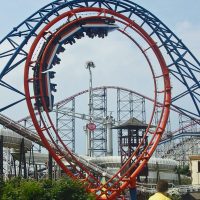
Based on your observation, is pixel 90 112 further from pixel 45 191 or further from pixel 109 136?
pixel 45 191

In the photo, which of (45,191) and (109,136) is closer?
(45,191)

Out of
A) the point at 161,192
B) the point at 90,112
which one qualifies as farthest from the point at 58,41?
the point at 90,112

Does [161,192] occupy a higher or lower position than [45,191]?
higher

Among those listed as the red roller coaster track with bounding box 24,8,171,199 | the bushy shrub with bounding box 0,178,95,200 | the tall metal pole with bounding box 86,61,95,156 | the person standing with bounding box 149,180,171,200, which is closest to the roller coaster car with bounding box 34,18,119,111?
the red roller coaster track with bounding box 24,8,171,199

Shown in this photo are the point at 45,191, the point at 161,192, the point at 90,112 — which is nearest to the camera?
the point at 161,192

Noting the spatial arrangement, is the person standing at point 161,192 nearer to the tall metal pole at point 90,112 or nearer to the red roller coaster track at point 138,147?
the red roller coaster track at point 138,147

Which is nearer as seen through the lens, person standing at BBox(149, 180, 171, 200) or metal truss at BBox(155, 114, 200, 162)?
person standing at BBox(149, 180, 171, 200)

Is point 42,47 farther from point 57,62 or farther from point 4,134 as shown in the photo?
point 4,134

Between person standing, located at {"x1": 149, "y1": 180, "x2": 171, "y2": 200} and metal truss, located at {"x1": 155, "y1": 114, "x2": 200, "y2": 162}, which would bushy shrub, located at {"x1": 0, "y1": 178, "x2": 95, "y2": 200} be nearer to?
person standing, located at {"x1": 149, "y1": 180, "x2": 171, "y2": 200}

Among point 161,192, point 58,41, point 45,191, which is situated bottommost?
point 45,191

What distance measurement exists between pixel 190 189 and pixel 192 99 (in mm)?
11678

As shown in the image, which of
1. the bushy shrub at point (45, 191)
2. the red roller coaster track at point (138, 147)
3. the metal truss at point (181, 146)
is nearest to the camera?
the bushy shrub at point (45, 191)

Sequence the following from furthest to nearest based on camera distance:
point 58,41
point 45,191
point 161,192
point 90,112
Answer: point 90,112, point 58,41, point 45,191, point 161,192

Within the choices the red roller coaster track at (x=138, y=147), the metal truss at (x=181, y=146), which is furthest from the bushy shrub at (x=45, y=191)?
the metal truss at (x=181, y=146)
